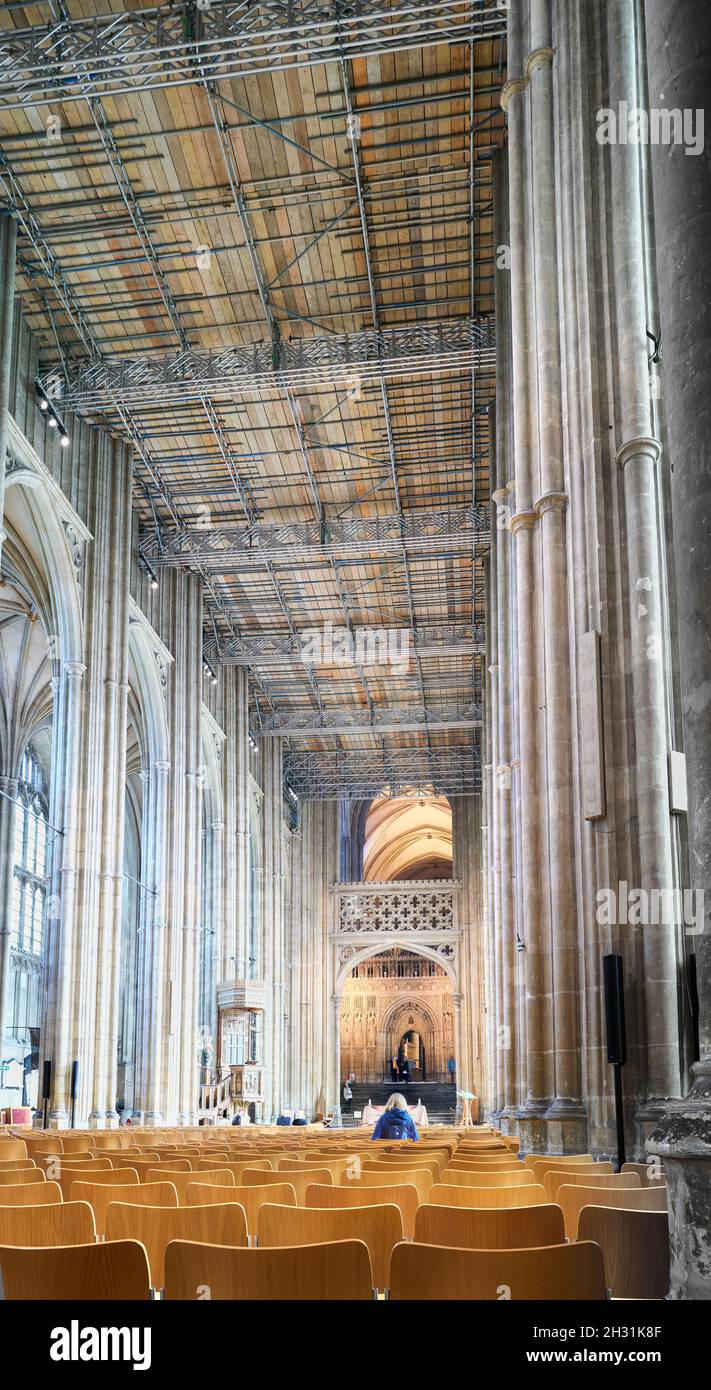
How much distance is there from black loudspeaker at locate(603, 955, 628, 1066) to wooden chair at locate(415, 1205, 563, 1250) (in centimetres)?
524

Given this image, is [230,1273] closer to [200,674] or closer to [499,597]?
[499,597]

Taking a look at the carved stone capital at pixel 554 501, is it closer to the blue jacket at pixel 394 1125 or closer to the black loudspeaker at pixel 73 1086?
the blue jacket at pixel 394 1125

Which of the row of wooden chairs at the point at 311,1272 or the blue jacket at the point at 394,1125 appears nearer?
the row of wooden chairs at the point at 311,1272

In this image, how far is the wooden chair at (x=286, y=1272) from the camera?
322cm

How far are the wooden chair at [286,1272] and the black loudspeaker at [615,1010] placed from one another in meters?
6.18

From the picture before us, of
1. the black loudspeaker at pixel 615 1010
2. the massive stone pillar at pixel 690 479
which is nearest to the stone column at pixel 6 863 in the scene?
the black loudspeaker at pixel 615 1010

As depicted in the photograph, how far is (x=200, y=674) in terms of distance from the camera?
33000 mm

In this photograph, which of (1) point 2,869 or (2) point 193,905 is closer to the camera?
(2) point 193,905

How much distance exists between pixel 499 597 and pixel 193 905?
13.8 m

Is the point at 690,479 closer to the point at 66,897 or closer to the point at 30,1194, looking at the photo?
the point at 30,1194

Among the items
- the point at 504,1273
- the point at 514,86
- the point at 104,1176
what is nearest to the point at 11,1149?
the point at 104,1176

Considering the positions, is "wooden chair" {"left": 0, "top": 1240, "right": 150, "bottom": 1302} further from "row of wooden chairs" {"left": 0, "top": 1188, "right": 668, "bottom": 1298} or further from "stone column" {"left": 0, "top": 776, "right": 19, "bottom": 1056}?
"stone column" {"left": 0, "top": 776, "right": 19, "bottom": 1056}

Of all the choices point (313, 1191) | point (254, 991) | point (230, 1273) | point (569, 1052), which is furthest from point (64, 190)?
point (254, 991)

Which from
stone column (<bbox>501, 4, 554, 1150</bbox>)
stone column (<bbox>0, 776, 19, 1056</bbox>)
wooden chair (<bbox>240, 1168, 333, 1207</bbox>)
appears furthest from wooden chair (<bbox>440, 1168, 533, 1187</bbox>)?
stone column (<bbox>0, 776, 19, 1056</bbox>)
